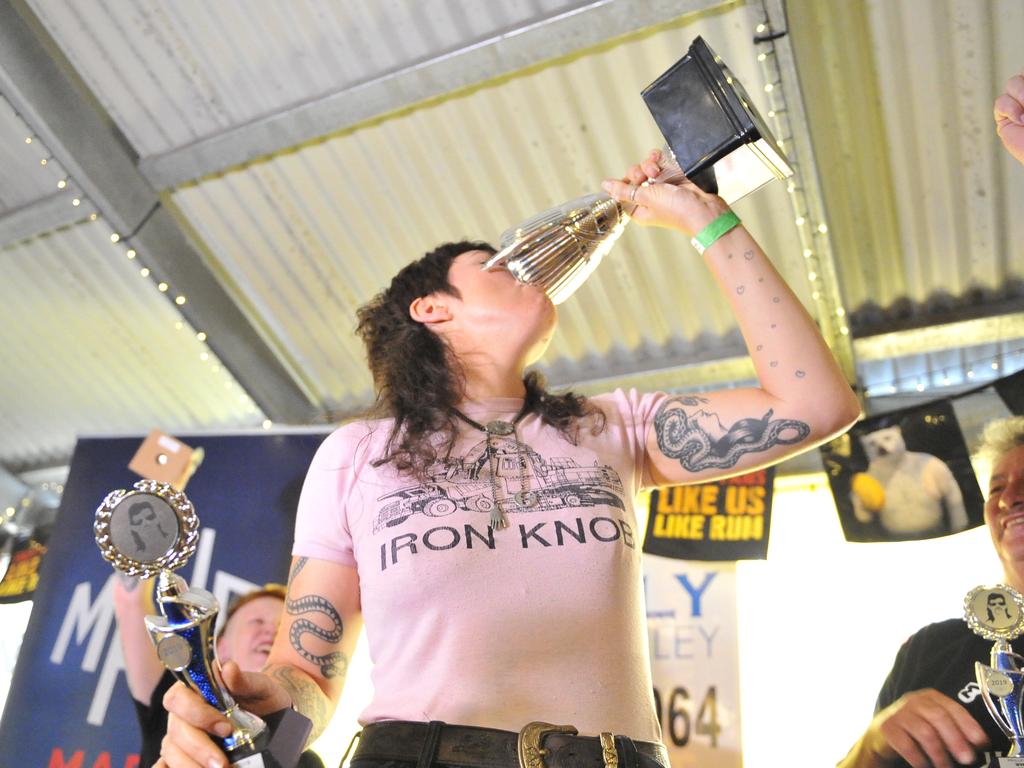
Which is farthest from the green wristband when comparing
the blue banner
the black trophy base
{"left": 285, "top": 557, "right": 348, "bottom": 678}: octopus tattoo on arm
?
the blue banner

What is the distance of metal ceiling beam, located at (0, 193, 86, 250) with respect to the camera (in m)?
3.40

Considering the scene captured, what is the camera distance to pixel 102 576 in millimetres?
3123

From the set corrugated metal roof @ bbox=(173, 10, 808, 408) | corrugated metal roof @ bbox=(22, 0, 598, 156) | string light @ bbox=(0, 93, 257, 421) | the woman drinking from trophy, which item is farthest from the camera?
string light @ bbox=(0, 93, 257, 421)

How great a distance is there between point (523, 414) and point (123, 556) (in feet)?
1.96

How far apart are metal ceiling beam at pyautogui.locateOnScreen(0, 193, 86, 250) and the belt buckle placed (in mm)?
2870

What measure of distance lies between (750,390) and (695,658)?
189cm

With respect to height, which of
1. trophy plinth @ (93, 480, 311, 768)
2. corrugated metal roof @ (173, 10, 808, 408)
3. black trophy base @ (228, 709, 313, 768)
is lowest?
corrugated metal roof @ (173, 10, 808, 408)

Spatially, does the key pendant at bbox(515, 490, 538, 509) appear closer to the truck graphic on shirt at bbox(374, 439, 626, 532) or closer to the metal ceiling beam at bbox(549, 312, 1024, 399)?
the truck graphic on shirt at bbox(374, 439, 626, 532)

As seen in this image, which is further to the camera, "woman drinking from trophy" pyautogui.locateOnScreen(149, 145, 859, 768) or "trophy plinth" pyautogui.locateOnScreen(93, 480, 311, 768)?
"woman drinking from trophy" pyautogui.locateOnScreen(149, 145, 859, 768)

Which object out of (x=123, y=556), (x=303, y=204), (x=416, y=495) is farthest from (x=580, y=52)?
(x=123, y=556)

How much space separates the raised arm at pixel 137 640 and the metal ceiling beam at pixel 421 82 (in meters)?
1.33

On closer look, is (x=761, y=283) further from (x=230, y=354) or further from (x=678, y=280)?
(x=230, y=354)

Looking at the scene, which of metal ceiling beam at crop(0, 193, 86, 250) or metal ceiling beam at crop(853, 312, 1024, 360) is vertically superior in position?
metal ceiling beam at crop(0, 193, 86, 250)

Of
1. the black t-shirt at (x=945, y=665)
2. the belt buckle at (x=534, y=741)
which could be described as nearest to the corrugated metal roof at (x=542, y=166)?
the black t-shirt at (x=945, y=665)
